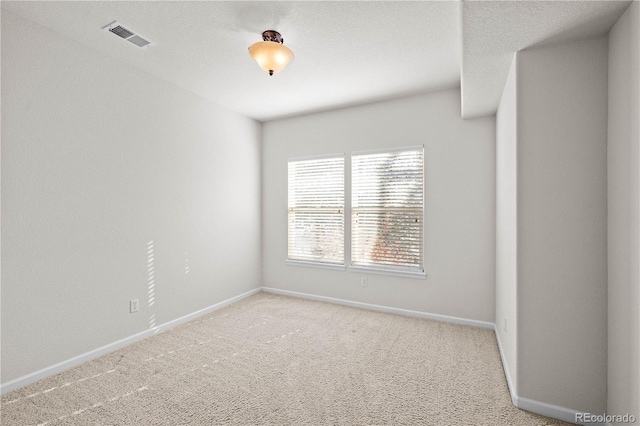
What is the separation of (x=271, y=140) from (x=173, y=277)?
2.51 m

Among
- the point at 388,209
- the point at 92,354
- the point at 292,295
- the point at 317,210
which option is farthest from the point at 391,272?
the point at 92,354

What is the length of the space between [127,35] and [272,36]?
122 cm

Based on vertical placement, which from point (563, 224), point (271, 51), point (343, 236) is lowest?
point (343, 236)

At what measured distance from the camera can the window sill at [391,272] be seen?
385 centimetres

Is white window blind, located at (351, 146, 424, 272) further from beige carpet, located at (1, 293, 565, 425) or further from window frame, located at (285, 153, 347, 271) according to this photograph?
beige carpet, located at (1, 293, 565, 425)

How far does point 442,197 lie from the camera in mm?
3746

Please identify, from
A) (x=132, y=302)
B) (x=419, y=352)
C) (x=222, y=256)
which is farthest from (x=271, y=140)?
(x=419, y=352)

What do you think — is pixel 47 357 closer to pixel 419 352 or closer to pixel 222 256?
pixel 222 256

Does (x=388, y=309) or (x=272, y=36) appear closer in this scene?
(x=272, y=36)

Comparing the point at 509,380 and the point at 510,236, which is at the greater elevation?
the point at 510,236

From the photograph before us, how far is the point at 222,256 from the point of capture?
4277mm

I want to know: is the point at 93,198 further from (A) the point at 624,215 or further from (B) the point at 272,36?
(A) the point at 624,215

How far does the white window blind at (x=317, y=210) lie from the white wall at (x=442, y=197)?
0.72 feet
